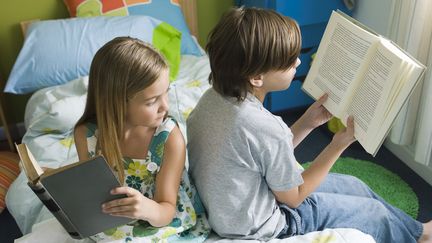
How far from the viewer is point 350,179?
125 cm

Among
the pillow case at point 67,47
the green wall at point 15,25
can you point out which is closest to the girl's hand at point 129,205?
the pillow case at point 67,47

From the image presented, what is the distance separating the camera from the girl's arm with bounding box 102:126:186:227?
859 millimetres

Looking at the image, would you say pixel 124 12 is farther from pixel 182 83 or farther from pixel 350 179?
pixel 350 179

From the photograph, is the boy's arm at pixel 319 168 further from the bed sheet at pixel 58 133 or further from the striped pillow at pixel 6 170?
the striped pillow at pixel 6 170

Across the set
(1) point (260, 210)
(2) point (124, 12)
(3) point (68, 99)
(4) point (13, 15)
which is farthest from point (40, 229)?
(4) point (13, 15)

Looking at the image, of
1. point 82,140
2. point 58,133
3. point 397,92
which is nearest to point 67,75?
point 58,133

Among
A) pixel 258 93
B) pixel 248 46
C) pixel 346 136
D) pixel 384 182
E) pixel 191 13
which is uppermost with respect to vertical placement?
pixel 248 46

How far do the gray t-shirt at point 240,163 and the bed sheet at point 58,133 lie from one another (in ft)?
0.22

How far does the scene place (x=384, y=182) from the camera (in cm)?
192

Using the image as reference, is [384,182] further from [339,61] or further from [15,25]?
[15,25]

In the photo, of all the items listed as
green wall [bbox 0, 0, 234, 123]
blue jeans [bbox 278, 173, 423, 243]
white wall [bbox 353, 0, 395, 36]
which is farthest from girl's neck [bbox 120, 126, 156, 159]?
green wall [bbox 0, 0, 234, 123]

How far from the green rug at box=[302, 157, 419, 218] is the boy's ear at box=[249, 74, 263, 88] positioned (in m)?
1.11

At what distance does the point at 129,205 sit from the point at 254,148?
0.90 ft

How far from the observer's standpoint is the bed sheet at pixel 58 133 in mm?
1016
